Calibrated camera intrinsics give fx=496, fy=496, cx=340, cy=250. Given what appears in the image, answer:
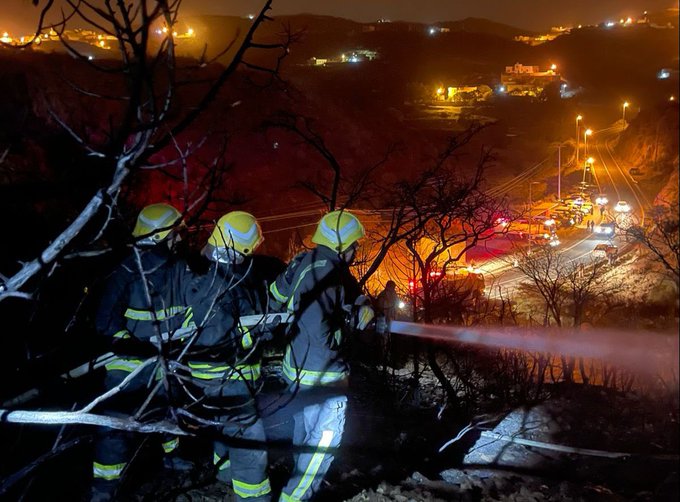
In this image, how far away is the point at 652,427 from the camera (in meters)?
6.02

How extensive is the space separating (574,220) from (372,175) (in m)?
16.6

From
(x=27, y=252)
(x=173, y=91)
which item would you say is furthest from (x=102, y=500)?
(x=27, y=252)

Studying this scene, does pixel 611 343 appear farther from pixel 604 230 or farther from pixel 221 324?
pixel 604 230

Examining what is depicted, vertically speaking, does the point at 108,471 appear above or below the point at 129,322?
below

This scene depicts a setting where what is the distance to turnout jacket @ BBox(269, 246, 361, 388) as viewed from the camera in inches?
151

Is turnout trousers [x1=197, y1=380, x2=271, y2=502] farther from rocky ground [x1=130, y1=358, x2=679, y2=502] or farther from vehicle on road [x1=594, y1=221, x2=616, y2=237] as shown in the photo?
vehicle on road [x1=594, y1=221, x2=616, y2=237]

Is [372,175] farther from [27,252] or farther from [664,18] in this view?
[664,18]

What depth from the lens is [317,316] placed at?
3883 millimetres

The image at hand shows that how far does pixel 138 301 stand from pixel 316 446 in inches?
73.0

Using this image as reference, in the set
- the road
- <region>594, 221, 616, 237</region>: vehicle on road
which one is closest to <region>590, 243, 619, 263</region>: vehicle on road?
the road

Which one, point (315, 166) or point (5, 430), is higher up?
point (315, 166)

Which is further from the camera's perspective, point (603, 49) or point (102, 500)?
point (102, 500)

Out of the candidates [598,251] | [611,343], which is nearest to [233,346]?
[611,343]

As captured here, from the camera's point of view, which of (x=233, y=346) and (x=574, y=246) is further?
(x=574, y=246)
